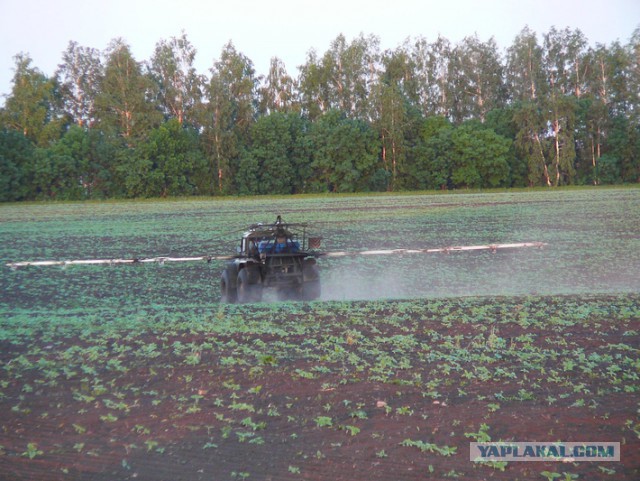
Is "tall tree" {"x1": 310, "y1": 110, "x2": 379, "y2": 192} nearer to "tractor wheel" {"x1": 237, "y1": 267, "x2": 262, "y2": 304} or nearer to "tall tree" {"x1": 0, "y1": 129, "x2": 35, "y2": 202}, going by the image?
"tall tree" {"x1": 0, "y1": 129, "x2": 35, "y2": 202}

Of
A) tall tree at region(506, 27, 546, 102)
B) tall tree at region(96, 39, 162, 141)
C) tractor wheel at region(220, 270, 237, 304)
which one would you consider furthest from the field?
tall tree at region(506, 27, 546, 102)

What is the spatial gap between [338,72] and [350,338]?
247ft

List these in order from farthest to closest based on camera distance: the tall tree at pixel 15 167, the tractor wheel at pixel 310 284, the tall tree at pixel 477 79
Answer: the tall tree at pixel 477 79, the tall tree at pixel 15 167, the tractor wheel at pixel 310 284

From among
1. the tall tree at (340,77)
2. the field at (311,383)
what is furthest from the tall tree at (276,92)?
the field at (311,383)

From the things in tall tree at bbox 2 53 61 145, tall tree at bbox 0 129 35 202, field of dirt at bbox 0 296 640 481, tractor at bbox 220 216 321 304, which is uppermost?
tall tree at bbox 2 53 61 145

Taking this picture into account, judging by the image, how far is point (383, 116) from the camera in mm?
72188

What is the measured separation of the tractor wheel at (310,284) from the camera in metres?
11.7

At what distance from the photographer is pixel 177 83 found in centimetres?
7581

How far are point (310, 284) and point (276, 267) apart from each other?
0.68 m

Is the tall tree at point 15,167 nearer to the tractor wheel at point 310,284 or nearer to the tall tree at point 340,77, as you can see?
the tall tree at point 340,77

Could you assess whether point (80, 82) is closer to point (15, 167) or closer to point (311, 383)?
point (15, 167)

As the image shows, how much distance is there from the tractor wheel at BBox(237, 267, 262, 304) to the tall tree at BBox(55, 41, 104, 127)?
7201cm

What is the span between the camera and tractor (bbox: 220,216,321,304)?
11.5m

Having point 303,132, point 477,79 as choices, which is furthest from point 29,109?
point 477,79
